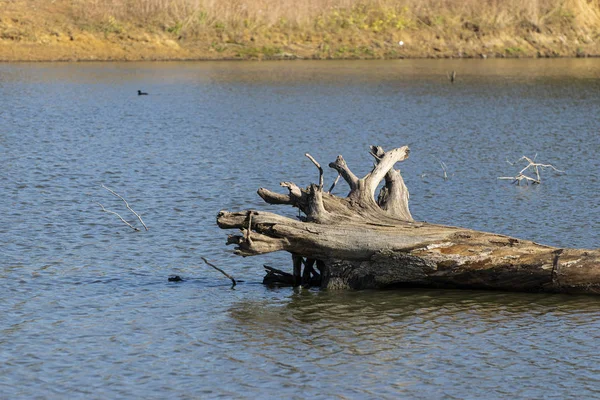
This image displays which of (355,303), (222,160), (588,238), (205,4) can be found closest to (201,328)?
(355,303)

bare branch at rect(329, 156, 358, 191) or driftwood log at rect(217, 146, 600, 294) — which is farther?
bare branch at rect(329, 156, 358, 191)

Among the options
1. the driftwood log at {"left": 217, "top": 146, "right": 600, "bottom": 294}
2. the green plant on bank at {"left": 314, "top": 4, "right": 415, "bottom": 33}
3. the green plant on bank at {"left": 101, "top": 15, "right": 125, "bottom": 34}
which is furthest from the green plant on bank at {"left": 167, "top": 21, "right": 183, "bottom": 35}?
the driftwood log at {"left": 217, "top": 146, "right": 600, "bottom": 294}

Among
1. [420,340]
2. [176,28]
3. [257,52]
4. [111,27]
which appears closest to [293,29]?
[257,52]

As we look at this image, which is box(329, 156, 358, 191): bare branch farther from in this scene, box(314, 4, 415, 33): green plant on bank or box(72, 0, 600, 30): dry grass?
box(314, 4, 415, 33): green plant on bank

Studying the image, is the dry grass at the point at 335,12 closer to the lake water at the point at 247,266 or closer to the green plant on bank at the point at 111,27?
the green plant on bank at the point at 111,27

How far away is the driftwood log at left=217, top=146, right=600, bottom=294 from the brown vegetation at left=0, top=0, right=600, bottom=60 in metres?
68.0

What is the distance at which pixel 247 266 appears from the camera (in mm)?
18516

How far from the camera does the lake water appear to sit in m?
12.6

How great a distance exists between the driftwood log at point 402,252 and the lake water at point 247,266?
0.31 m

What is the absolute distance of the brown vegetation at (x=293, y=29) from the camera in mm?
81812

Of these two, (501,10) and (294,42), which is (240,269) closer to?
(294,42)

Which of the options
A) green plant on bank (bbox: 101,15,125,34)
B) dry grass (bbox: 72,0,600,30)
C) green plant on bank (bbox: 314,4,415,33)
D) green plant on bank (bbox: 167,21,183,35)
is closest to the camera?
green plant on bank (bbox: 101,15,125,34)

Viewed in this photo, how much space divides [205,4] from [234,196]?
6544 cm

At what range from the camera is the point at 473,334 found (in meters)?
14.2
